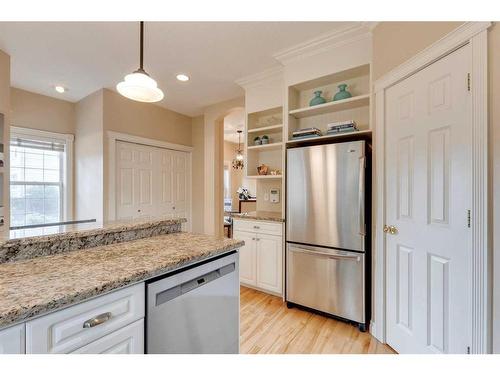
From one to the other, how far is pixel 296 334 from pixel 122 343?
5.01ft

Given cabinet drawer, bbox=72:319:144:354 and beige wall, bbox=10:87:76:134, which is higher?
beige wall, bbox=10:87:76:134

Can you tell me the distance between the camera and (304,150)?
90.2 inches

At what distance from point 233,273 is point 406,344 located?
136 cm

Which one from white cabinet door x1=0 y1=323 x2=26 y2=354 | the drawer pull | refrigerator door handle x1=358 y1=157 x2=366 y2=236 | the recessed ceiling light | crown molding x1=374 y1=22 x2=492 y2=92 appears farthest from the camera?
the recessed ceiling light

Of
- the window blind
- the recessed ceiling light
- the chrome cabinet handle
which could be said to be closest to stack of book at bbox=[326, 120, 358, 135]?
the chrome cabinet handle

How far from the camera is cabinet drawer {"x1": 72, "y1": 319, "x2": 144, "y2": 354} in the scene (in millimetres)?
818

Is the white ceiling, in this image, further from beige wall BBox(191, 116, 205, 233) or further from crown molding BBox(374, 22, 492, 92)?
beige wall BBox(191, 116, 205, 233)

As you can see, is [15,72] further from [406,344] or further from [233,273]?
[406,344]

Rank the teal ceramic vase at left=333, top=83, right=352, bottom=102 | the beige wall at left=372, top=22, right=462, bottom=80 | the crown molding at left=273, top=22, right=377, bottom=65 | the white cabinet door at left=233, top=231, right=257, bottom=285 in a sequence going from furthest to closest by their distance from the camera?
the white cabinet door at left=233, top=231, right=257, bottom=285, the teal ceramic vase at left=333, top=83, right=352, bottom=102, the crown molding at left=273, top=22, right=377, bottom=65, the beige wall at left=372, top=22, right=462, bottom=80

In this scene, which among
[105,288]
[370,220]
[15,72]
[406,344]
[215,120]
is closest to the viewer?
[105,288]

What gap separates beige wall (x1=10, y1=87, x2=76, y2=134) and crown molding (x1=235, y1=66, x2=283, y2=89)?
2.81 metres

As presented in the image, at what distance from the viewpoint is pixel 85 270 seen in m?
0.95

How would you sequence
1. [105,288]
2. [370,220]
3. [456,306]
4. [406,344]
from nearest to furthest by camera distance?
[105,288], [456,306], [406,344], [370,220]
